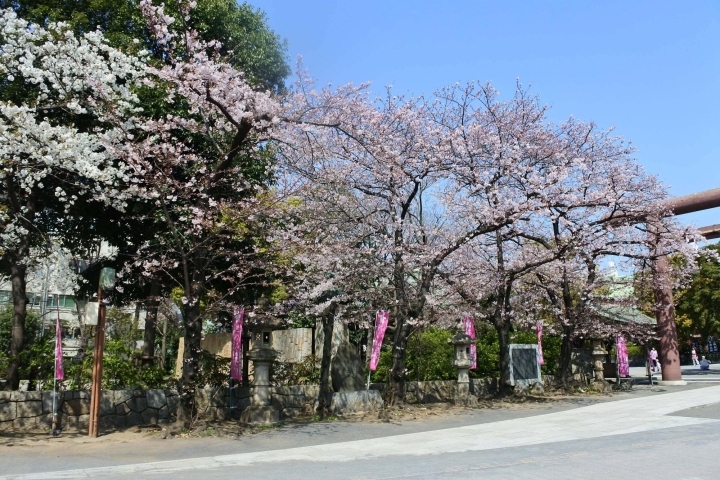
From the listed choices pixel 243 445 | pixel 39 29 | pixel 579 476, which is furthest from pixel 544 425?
pixel 39 29

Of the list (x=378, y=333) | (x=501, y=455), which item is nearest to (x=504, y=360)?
(x=378, y=333)

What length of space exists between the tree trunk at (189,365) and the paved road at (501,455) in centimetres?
248

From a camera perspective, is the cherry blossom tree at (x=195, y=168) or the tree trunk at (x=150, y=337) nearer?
the cherry blossom tree at (x=195, y=168)

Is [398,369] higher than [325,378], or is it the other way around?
[398,369]

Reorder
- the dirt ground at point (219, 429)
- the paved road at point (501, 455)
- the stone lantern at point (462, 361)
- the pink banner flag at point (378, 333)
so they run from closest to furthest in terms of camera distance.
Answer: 1. the paved road at point (501, 455)
2. the dirt ground at point (219, 429)
3. the pink banner flag at point (378, 333)
4. the stone lantern at point (462, 361)

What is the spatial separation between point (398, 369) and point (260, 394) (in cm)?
384

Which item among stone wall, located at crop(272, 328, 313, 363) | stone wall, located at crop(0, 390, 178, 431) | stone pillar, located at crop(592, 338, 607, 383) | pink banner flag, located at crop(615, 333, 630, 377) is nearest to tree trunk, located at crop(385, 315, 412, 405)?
stone wall, located at crop(0, 390, 178, 431)

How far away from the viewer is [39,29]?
12445mm

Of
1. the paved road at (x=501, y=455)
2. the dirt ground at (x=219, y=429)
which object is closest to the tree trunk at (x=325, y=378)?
the dirt ground at (x=219, y=429)

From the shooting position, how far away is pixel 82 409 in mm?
12828

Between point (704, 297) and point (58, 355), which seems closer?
point (58, 355)

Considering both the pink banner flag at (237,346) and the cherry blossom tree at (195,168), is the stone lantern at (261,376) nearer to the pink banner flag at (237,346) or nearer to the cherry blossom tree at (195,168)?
the pink banner flag at (237,346)

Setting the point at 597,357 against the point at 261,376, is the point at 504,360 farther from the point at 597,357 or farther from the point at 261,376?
the point at 261,376

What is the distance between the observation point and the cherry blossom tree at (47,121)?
462 inches
